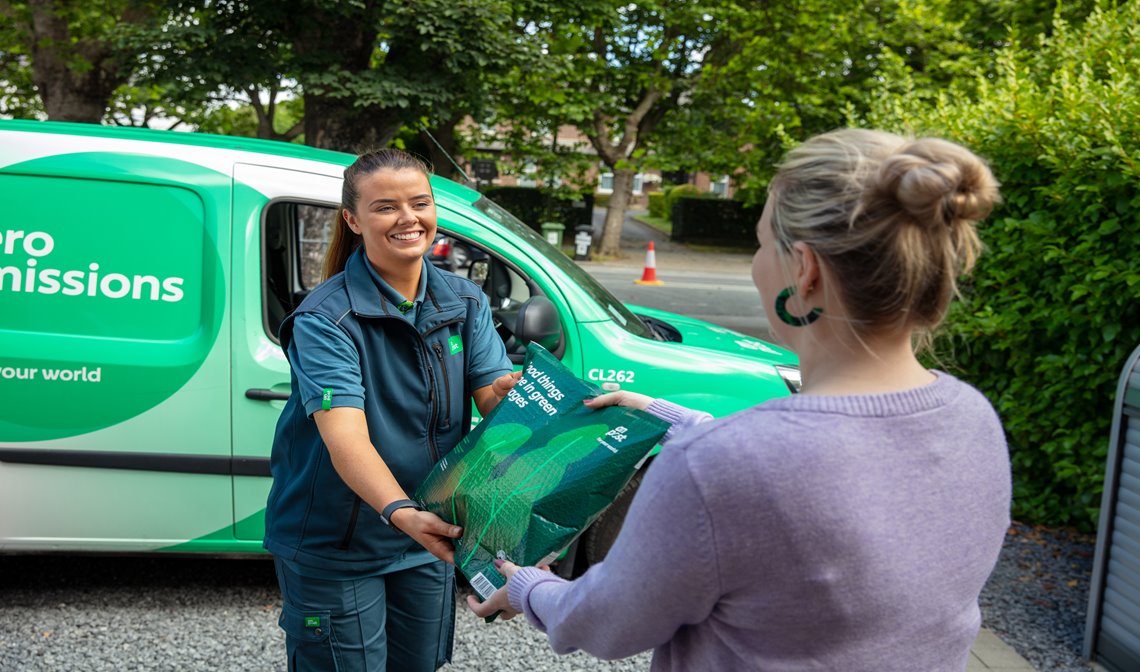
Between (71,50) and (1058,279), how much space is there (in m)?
13.3

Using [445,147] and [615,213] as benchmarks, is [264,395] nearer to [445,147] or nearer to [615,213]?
[445,147]

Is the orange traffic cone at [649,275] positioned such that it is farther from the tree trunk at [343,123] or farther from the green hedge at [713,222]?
the green hedge at [713,222]

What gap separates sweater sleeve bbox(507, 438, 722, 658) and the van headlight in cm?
283

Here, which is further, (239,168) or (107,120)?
(107,120)

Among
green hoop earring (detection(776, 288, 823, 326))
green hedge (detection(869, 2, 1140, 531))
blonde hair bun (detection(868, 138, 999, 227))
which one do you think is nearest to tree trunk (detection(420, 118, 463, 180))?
green hedge (detection(869, 2, 1140, 531))

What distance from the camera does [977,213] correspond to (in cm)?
120

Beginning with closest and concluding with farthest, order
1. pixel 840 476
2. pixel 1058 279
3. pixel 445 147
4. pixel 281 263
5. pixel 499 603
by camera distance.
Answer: pixel 840 476, pixel 499 603, pixel 281 263, pixel 1058 279, pixel 445 147

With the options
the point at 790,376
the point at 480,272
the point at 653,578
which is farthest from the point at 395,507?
the point at 480,272

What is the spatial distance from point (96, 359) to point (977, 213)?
3.25 metres

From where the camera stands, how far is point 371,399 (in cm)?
209

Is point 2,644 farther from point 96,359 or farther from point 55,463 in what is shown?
point 96,359

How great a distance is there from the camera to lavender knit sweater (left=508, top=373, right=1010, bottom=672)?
1.14 metres

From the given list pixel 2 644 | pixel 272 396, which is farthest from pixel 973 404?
pixel 2 644

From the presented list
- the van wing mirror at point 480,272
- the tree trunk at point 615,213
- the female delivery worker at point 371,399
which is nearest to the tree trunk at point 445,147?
the tree trunk at point 615,213
